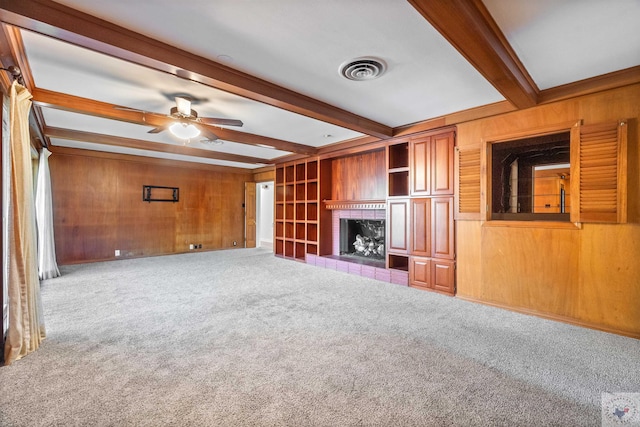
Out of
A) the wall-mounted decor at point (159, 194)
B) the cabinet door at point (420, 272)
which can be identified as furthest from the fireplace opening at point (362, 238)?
the wall-mounted decor at point (159, 194)

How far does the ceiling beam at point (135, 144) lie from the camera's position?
4.96m

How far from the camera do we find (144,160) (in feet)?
23.2

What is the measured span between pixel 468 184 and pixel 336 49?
258 centimetres

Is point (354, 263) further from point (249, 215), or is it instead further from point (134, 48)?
point (249, 215)

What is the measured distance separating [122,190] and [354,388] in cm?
720

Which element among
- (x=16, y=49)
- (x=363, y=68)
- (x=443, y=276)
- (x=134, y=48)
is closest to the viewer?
(x=134, y=48)

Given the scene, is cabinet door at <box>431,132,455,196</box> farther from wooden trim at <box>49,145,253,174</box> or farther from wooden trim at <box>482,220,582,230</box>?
wooden trim at <box>49,145,253,174</box>

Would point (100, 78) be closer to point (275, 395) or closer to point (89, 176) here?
point (275, 395)

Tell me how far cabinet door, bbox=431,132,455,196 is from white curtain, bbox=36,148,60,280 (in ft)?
21.0

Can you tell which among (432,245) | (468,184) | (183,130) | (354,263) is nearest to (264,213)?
(354,263)

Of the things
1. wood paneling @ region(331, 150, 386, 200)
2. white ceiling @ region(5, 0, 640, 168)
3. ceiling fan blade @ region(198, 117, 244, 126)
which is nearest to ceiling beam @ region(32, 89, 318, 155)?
white ceiling @ region(5, 0, 640, 168)

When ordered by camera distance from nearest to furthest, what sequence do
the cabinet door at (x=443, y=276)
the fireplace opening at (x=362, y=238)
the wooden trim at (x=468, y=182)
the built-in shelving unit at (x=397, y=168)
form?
1. the wooden trim at (x=468, y=182)
2. the cabinet door at (x=443, y=276)
3. the built-in shelving unit at (x=397, y=168)
4. the fireplace opening at (x=362, y=238)

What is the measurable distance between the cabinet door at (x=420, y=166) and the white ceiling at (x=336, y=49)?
0.70 m

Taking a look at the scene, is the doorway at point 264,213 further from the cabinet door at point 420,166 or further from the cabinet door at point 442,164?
the cabinet door at point 442,164
